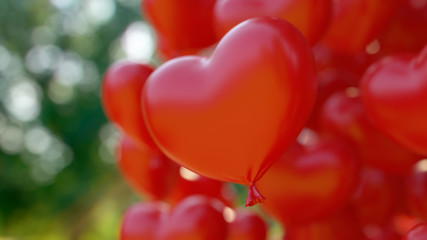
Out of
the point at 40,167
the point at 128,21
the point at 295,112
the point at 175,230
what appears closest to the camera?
the point at 295,112

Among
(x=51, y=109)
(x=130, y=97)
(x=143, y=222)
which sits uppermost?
(x=130, y=97)

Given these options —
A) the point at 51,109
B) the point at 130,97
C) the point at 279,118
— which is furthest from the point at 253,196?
the point at 51,109

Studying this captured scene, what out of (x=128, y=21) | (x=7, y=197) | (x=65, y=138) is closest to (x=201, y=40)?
(x=128, y=21)

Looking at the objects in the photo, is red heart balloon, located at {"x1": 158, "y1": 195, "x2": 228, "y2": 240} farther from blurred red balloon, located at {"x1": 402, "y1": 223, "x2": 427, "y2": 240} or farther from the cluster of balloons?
Answer: blurred red balloon, located at {"x1": 402, "y1": 223, "x2": 427, "y2": 240}

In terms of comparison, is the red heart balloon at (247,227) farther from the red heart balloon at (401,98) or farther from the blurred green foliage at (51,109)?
the blurred green foliage at (51,109)

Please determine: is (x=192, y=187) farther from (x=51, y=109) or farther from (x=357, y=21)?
(x=51, y=109)

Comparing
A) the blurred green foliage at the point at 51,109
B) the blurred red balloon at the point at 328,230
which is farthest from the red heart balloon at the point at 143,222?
the blurred green foliage at the point at 51,109

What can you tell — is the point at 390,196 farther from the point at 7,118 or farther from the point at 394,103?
the point at 7,118
